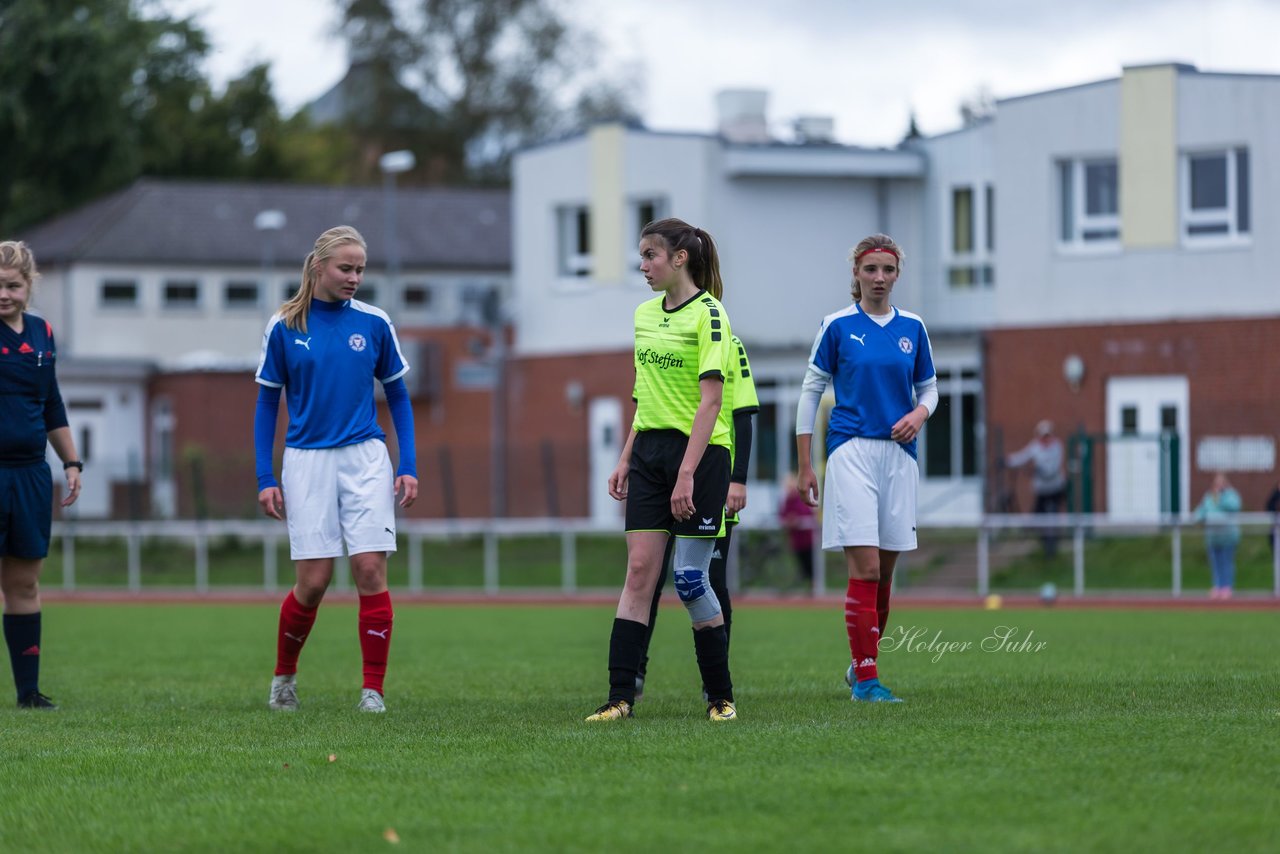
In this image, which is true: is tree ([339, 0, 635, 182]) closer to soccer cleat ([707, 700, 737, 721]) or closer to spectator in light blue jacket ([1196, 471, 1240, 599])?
spectator in light blue jacket ([1196, 471, 1240, 599])

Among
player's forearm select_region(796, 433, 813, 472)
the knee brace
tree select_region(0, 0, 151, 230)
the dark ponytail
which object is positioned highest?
tree select_region(0, 0, 151, 230)

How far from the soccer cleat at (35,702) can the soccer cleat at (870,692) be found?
391 centimetres

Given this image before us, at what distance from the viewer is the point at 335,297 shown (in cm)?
902

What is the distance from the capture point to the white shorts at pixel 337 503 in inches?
350

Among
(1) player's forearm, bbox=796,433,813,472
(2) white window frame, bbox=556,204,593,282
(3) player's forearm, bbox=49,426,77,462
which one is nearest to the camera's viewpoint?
(1) player's forearm, bbox=796,433,813,472

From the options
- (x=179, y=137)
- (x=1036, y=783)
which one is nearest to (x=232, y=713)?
(x=1036, y=783)

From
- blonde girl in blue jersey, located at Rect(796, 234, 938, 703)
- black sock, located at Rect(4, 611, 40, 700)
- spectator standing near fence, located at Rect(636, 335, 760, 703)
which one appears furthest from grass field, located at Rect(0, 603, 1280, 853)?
spectator standing near fence, located at Rect(636, 335, 760, 703)

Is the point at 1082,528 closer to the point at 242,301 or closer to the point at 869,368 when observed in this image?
the point at 869,368

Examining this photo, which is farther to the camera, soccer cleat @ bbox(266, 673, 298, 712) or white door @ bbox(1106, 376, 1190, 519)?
white door @ bbox(1106, 376, 1190, 519)

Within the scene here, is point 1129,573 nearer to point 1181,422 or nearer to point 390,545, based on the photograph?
point 1181,422

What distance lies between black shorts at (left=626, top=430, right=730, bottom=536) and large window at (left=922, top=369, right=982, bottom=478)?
2677 centimetres

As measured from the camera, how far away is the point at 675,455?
26.5 ft

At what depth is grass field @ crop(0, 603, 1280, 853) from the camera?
17.7 feet

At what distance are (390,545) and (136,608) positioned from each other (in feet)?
55.2
